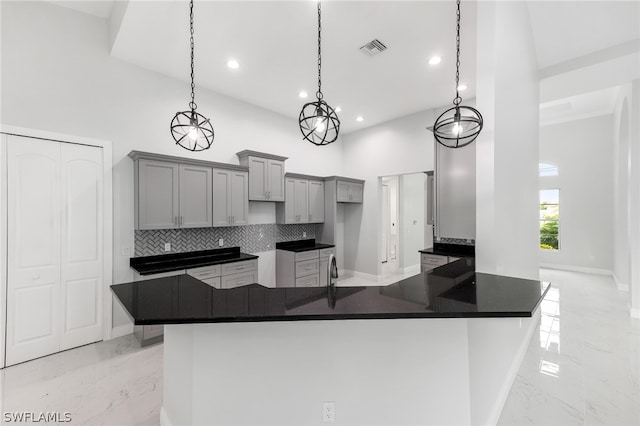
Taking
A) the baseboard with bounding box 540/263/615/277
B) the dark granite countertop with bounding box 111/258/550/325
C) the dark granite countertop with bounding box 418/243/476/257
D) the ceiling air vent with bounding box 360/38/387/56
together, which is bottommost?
the baseboard with bounding box 540/263/615/277

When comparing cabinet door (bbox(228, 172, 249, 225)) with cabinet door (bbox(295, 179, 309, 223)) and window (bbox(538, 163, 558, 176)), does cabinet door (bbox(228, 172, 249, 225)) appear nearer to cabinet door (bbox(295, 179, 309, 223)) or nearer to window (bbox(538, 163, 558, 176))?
cabinet door (bbox(295, 179, 309, 223))

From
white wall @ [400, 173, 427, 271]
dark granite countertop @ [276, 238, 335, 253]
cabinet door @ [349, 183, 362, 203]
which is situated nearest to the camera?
dark granite countertop @ [276, 238, 335, 253]

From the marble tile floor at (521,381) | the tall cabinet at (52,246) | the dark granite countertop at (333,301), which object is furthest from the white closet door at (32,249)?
the dark granite countertop at (333,301)

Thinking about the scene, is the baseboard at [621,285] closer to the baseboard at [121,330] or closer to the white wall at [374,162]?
the white wall at [374,162]

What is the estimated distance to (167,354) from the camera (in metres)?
1.73

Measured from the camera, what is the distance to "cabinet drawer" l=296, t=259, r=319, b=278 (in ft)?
16.3

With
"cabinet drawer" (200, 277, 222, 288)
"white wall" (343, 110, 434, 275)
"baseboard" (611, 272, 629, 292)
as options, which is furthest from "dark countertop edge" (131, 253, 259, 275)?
"baseboard" (611, 272, 629, 292)

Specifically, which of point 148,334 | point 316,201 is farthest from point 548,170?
point 148,334

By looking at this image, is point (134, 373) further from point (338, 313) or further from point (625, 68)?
point (625, 68)

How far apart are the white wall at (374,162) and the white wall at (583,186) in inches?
176

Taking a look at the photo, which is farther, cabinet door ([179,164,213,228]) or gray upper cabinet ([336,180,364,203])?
gray upper cabinet ([336,180,364,203])

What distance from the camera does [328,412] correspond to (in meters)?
1.47

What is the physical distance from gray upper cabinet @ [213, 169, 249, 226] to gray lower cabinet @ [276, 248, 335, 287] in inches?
45.6

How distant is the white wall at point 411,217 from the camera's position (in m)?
6.88
